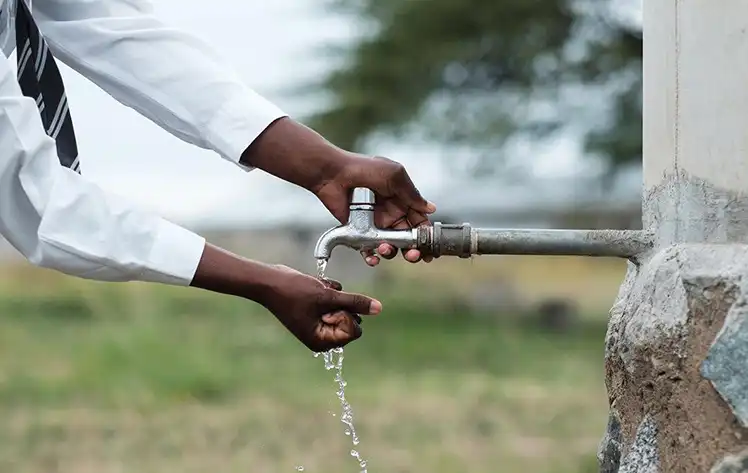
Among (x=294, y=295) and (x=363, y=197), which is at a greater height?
(x=363, y=197)

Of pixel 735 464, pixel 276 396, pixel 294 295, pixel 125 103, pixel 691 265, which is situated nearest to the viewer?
pixel 735 464

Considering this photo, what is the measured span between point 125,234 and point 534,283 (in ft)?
33.4

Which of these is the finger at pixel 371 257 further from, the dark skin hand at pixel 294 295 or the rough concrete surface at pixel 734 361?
the rough concrete surface at pixel 734 361

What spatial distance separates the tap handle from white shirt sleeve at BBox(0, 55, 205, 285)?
0.81 feet

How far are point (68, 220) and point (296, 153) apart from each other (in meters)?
0.40

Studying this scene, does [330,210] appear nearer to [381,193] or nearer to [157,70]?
[381,193]

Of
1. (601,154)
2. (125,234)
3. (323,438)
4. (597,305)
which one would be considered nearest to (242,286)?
(125,234)

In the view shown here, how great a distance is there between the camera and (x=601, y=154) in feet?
27.5

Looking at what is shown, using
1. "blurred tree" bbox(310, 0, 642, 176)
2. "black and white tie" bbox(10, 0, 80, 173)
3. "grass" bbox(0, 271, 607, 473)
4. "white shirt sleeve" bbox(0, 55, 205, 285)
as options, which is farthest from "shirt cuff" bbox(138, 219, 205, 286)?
"blurred tree" bbox(310, 0, 642, 176)

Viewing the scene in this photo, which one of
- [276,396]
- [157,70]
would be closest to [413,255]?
[157,70]

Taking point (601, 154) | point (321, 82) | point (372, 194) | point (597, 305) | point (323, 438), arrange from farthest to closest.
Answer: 1. point (597, 305)
2. point (321, 82)
3. point (601, 154)
4. point (323, 438)
5. point (372, 194)

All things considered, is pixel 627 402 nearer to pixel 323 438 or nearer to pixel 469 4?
pixel 323 438

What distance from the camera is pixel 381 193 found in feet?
5.74

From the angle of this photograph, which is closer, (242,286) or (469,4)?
(242,286)
